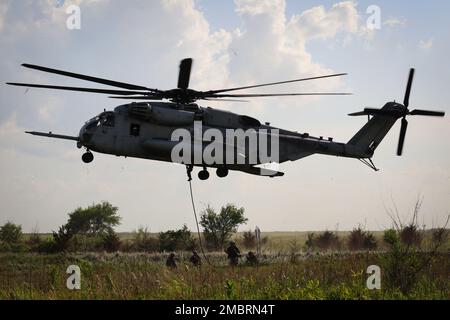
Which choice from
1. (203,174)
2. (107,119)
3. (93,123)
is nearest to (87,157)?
(93,123)

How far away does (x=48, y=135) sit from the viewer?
14.8 meters

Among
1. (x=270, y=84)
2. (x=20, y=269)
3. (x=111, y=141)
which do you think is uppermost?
(x=270, y=84)

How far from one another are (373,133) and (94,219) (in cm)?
5298

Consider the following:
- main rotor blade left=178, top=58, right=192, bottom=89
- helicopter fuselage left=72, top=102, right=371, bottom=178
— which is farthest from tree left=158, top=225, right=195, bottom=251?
main rotor blade left=178, top=58, right=192, bottom=89

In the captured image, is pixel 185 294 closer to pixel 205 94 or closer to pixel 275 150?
pixel 205 94

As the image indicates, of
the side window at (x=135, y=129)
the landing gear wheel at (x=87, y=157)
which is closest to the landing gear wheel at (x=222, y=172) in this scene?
the side window at (x=135, y=129)

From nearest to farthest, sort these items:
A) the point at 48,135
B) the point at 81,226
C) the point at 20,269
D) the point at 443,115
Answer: the point at 48,135, the point at 443,115, the point at 20,269, the point at 81,226

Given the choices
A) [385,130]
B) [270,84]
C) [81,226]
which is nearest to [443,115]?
[385,130]

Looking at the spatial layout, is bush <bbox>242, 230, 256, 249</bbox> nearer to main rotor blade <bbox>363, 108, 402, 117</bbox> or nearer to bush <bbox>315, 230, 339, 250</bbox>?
bush <bbox>315, 230, 339, 250</bbox>

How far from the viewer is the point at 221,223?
40000 millimetres

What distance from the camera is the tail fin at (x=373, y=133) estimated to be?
19.4 metres

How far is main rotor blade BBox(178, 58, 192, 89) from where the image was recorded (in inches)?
553

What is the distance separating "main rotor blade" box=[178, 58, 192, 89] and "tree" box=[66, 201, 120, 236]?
51.6 m
